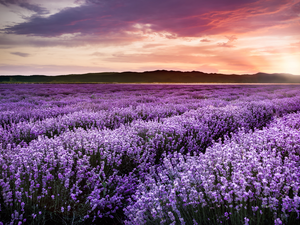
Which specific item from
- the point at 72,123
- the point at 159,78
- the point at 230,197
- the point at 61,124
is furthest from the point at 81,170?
the point at 159,78

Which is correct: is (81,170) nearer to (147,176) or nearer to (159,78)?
(147,176)

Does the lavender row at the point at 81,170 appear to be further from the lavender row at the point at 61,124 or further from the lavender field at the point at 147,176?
the lavender row at the point at 61,124

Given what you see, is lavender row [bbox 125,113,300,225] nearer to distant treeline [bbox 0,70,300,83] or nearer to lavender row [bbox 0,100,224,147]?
lavender row [bbox 0,100,224,147]

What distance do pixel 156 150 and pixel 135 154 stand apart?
427 millimetres

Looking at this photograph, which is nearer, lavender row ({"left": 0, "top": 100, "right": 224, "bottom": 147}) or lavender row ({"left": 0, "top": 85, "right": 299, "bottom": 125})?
lavender row ({"left": 0, "top": 100, "right": 224, "bottom": 147})

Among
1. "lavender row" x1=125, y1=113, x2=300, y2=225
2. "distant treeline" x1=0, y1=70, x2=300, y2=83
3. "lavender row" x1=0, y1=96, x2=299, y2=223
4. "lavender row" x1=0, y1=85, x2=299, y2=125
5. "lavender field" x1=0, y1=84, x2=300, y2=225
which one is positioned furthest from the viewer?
"distant treeline" x1=0, y1=70, x2=300, y2=83

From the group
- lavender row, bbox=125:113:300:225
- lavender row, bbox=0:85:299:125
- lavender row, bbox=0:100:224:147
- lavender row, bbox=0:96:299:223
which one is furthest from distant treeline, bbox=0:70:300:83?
lavender row, bbox=125:113:300:225

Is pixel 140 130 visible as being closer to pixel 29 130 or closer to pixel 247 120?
pixel 29 130

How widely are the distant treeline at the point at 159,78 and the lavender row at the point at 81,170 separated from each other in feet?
403

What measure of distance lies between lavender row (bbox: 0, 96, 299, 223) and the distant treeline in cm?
12295

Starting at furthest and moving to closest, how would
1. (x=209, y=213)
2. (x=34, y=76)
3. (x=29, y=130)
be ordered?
(x=34, y=76) < (x=29, y=130) < (x=209, y=213)

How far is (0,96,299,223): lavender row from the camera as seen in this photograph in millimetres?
2018

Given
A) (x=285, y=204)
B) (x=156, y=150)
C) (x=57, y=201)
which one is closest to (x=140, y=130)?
(x=156, y=150)

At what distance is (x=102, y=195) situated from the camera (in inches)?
95.2
